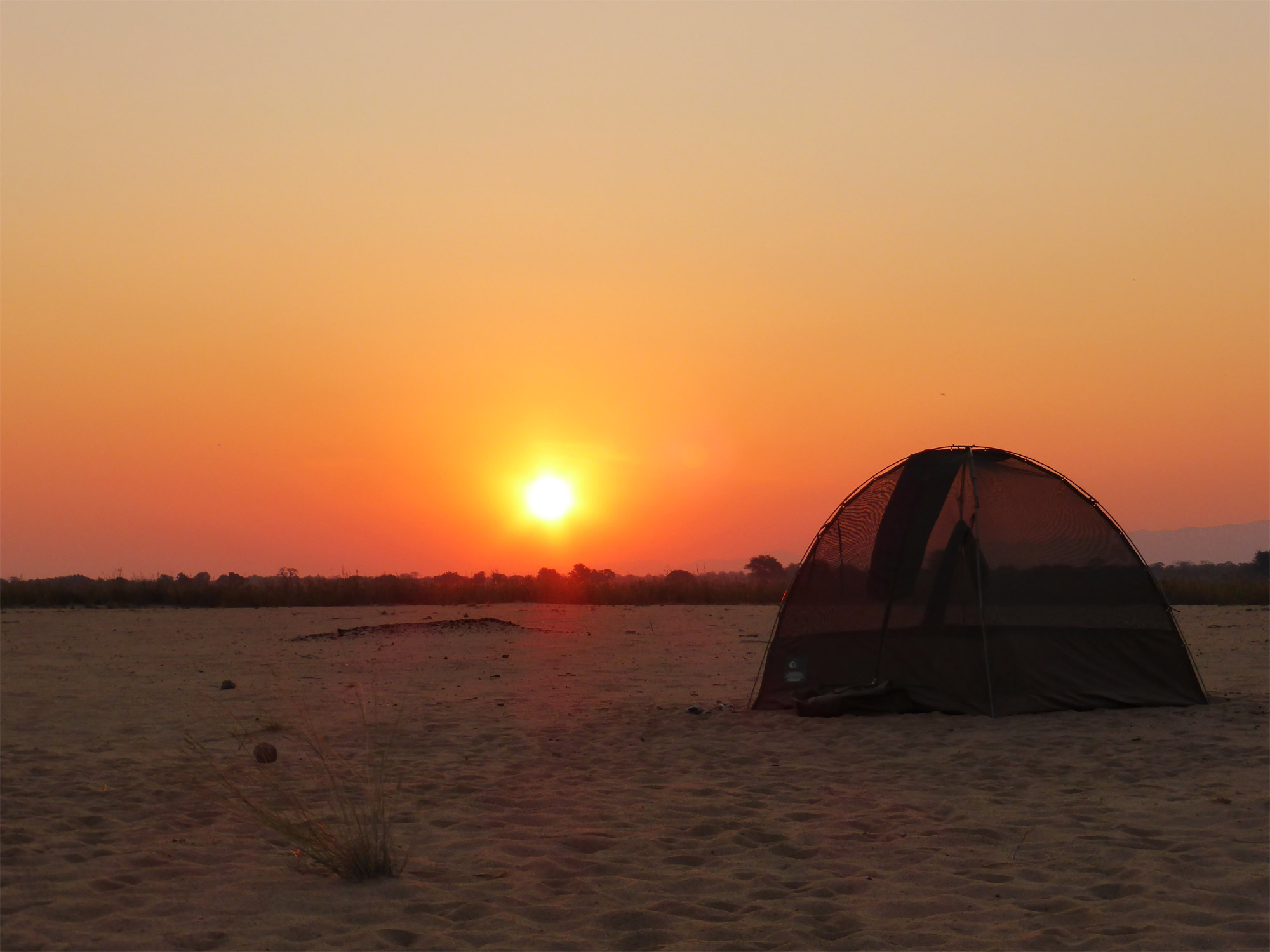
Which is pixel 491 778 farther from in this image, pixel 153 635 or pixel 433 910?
pixel 153 635

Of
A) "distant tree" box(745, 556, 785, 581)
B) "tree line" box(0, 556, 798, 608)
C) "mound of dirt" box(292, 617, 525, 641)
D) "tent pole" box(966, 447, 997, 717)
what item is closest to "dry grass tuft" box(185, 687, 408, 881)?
"tent pole" box(966, 447, 997, 717)

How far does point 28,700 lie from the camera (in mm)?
11875

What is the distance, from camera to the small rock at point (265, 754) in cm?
847

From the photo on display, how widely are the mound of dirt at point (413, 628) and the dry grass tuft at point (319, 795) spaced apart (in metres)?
10.9

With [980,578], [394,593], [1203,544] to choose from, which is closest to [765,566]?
[394,593]

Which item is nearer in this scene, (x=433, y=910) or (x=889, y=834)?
(x=433, y=910)

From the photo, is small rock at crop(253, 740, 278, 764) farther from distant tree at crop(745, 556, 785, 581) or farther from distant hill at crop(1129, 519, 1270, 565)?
distant hill at crop(1129, 519, 1270, 565)

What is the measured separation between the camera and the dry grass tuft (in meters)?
5.45

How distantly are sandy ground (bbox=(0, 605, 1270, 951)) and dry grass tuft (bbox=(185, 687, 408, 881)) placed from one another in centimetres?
14

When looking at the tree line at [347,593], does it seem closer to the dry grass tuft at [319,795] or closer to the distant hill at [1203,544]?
the dry grass tuft at [319,795]

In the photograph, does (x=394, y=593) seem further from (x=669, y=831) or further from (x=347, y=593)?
(x=669, y=831)

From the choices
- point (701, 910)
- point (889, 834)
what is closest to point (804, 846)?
point (889, 834)

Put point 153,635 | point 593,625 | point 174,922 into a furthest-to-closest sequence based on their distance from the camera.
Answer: point 593,625, point 153,635, point 174,922

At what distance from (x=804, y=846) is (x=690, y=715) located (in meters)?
4.96
